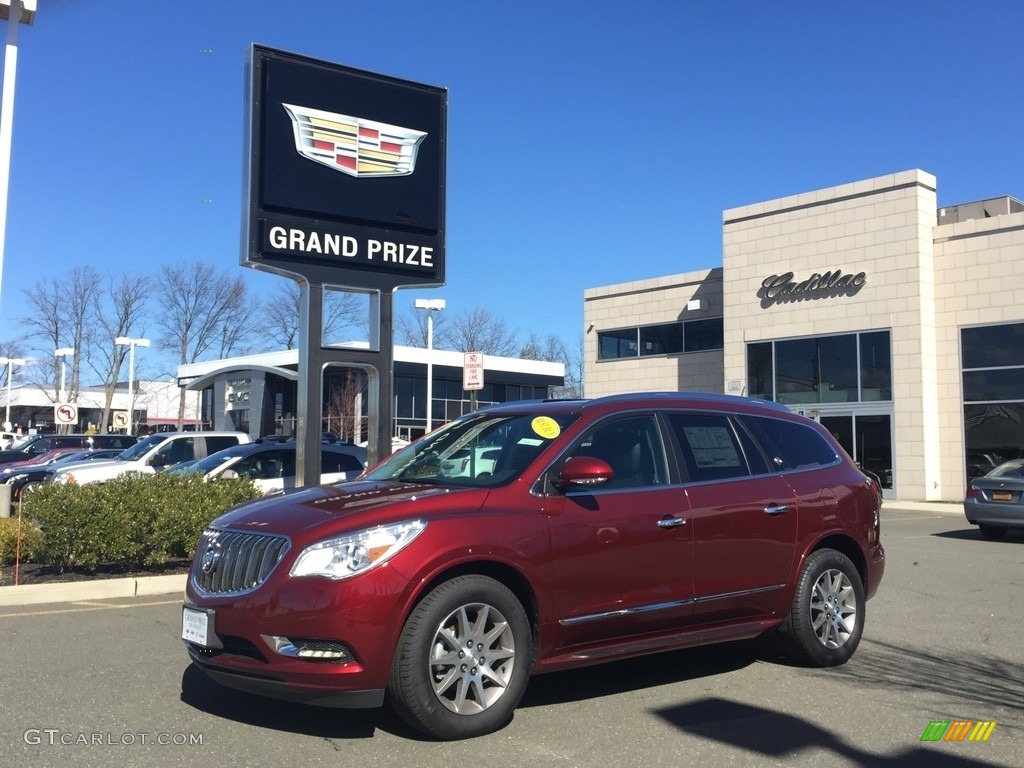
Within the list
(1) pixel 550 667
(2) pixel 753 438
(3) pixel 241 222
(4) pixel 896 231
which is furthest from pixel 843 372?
(1) pixel 550 667

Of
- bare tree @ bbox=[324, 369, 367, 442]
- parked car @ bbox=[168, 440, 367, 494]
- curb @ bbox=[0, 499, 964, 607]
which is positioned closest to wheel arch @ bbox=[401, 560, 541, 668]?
curb @ bbox=[0, 499, 964, 607]

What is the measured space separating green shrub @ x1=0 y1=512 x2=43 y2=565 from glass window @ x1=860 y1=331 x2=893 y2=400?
21.7 meters

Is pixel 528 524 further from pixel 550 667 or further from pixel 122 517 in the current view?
pixel 122 517

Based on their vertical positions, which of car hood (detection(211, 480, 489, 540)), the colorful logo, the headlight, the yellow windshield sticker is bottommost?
the colorful logo

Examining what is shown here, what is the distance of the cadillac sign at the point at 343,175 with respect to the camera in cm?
→ 1186

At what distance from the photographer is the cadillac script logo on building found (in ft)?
40.2

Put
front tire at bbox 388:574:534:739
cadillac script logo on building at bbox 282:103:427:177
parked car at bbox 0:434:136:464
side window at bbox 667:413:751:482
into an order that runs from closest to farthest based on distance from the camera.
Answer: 1. front tire at bbox 388:574:534:739
2. side window at bbox 667:413:751:482
3. cadillac script logo on building at bbox 282:103:427:177
4. parked car at bbox 0:434:136:464

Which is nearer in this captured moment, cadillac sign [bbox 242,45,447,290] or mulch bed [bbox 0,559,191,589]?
mulch bed [bbox 0,559,191,589]

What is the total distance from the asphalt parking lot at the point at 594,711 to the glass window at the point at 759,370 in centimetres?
2048

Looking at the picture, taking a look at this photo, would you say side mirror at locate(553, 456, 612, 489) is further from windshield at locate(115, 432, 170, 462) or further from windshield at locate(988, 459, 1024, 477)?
windshield at locate(115, 432, 170, 462)

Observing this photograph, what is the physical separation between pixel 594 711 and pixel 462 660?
105 centimetres

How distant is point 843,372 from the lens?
25.9 meters

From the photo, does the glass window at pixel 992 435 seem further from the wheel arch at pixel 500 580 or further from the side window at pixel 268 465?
the wheel arch at pixel 500 580

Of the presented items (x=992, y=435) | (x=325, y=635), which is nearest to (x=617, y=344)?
(x=992, y=435)
